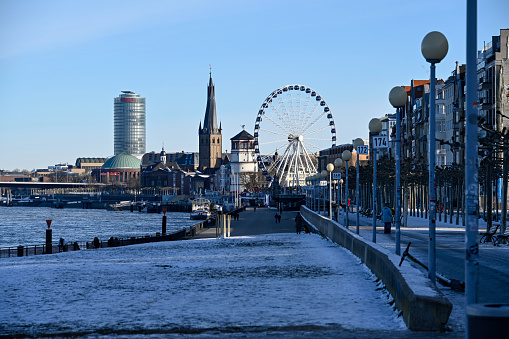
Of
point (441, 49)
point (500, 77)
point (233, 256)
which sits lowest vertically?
point (233, 256)

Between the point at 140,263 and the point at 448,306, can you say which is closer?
the point at 448,306

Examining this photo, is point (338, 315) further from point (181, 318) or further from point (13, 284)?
point (13, 284)

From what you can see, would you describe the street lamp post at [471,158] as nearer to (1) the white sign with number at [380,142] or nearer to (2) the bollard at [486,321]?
(2) the bollard at [486,321]

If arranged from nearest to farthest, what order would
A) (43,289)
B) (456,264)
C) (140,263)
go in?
1. (43,289)
2. (456,264)
3. (140,263)

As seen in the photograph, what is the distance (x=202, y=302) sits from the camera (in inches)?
646

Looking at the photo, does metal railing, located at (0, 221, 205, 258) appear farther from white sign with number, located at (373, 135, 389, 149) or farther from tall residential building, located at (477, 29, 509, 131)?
tall residential building, located at (477, 29, 509, 131)

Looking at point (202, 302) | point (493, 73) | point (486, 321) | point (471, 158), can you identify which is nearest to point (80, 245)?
point (493, 73)

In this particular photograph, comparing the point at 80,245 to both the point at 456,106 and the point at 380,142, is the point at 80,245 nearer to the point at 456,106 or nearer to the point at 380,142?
the point at 380,142

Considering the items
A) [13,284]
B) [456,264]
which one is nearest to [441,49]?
[456,264]

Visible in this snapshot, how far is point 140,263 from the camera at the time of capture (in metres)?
28.1

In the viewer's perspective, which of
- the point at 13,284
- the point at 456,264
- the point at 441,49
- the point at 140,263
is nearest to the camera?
the point at 441,49

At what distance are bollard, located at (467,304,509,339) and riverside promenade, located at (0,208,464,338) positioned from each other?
10.3 ft

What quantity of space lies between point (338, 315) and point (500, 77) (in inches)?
2665

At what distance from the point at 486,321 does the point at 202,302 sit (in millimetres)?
8673
